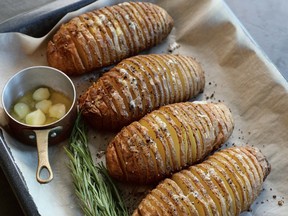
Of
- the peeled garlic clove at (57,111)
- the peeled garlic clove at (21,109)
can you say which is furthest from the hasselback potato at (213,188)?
the peeled garlic clove at (21,109)

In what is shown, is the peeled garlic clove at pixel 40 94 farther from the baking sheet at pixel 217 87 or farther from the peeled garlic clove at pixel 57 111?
the baking sheet at pixel 217 87

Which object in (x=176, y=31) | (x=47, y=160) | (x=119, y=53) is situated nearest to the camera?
(x=47, y=160)

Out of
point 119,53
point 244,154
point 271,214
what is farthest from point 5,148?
point 271,214

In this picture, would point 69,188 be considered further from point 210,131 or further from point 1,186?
point 210,131

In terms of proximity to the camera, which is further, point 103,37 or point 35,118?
point 103,37

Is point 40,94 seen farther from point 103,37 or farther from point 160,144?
point 160,144

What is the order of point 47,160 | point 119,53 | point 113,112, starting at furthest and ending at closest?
point 119,53 → point 113,112 → point 47,160

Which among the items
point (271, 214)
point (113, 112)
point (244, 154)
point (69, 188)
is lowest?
point (271, 214)

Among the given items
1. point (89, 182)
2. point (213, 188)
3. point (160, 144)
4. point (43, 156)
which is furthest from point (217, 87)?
point (43, 156)
